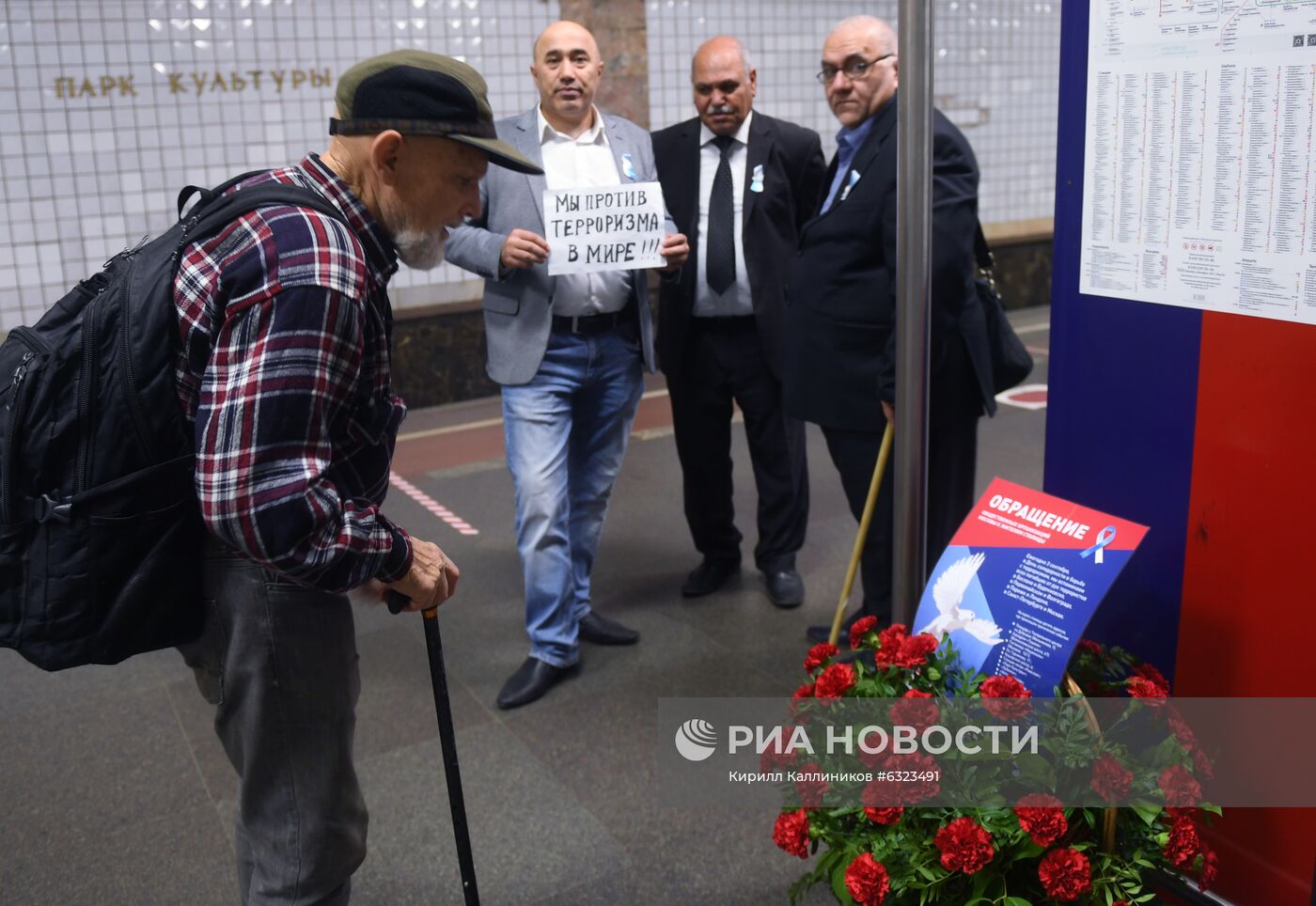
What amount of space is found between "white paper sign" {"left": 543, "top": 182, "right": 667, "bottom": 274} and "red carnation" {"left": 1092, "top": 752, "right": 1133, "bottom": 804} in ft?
6.32

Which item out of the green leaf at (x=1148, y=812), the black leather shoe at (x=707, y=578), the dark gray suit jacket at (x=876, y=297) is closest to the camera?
the green leaf at (x=1148, y=812)

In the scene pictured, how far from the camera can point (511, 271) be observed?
10.7 ft

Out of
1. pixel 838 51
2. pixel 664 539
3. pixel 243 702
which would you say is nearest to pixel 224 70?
pixel 664 539

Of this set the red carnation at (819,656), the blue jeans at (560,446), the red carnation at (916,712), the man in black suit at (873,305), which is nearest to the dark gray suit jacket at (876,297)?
the man in black suit at (873,305)

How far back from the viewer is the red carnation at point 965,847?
1736mm

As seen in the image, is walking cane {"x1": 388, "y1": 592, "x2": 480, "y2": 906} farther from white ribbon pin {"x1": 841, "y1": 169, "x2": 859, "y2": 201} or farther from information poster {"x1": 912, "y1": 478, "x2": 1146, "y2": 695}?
white ribbon pin {"x1": 841, "y1": 169, "x2": 859, "y2": 201}

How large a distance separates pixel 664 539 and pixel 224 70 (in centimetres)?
338

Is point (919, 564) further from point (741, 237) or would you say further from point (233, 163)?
point (233, 163)

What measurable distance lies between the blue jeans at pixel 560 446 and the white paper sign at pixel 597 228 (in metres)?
0.23

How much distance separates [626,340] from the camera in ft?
11.4

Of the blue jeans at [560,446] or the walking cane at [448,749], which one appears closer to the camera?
the walking cane at [448,749]

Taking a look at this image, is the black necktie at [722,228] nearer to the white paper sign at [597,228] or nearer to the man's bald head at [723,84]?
the man's bald head at [723,84]

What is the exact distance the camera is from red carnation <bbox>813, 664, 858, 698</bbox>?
2.04 m

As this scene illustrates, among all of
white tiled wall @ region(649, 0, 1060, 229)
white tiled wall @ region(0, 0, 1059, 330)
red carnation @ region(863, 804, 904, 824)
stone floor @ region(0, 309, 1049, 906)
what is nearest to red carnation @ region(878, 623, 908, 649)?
red carnation @ region(863, 804, 904, 824)
